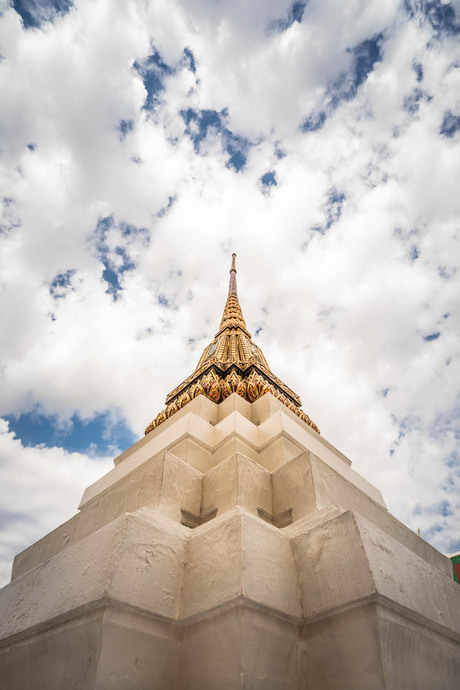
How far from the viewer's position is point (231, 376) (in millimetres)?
7051

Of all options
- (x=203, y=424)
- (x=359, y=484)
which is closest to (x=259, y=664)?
(x=203, y=424)

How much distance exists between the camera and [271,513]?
324cm

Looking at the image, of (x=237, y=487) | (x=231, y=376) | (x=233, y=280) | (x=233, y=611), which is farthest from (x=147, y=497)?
(x=233, y=280)

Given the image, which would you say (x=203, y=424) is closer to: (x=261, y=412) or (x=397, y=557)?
(x=261, y=412)

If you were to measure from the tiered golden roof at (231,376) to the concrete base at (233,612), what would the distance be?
381cm

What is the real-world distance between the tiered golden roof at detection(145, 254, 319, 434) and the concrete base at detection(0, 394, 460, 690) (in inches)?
150

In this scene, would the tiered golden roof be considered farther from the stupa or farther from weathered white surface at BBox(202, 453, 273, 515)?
the stupa

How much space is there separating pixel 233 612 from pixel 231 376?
5.12 meters

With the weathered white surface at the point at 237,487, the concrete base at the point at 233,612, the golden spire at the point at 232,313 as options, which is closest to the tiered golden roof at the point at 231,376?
the golden spire at the point at 232,313

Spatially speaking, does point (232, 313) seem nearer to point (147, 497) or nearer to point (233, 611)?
point (147, 497)

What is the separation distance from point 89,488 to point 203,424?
6.45ft

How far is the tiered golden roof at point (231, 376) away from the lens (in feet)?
21.2

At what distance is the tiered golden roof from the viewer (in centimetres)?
647

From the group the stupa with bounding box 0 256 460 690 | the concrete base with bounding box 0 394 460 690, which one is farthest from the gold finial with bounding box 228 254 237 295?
the concrete base with bounding box 0 394 460 690
